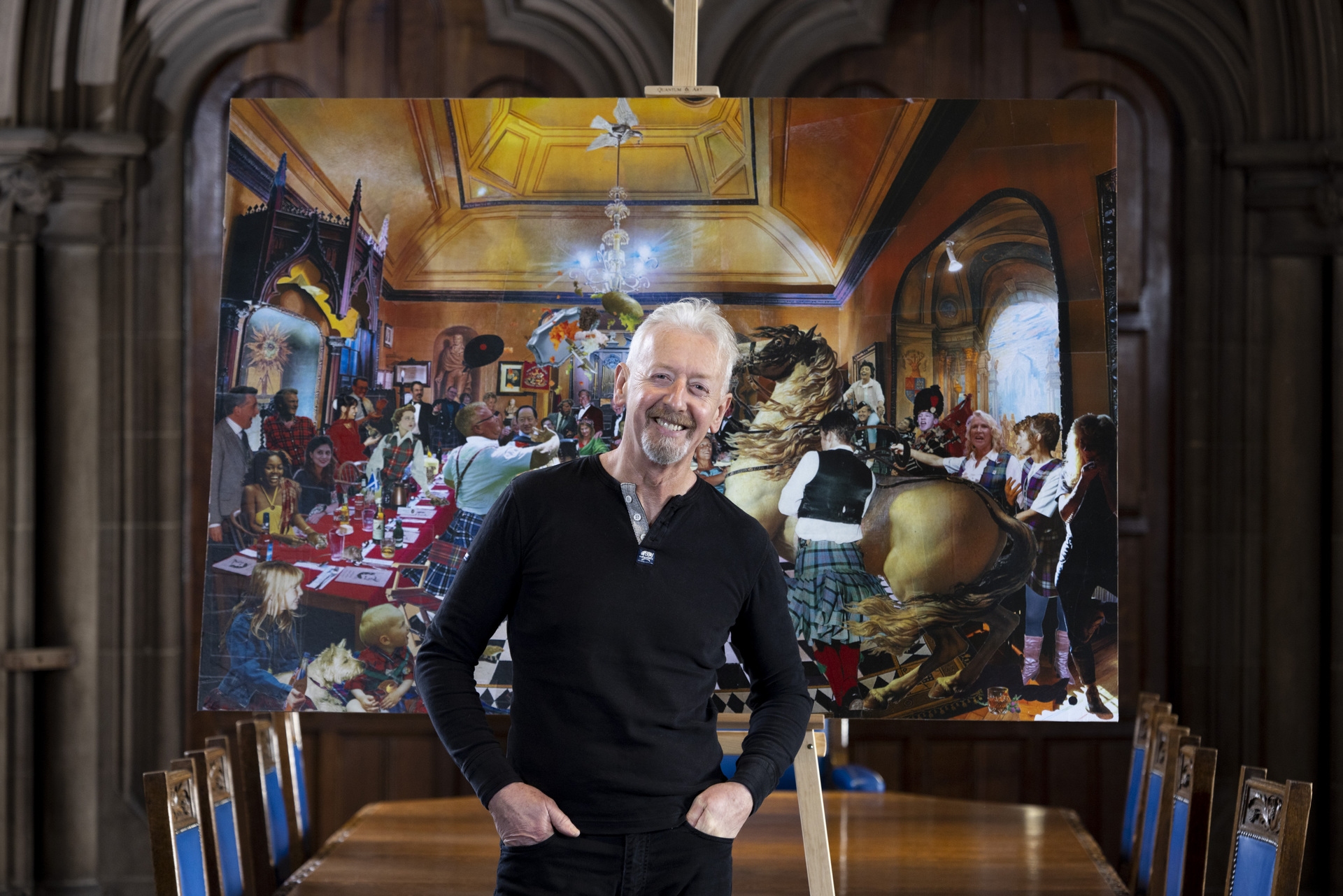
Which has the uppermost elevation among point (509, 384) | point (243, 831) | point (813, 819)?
point (509, 384)

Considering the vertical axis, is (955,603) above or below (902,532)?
below

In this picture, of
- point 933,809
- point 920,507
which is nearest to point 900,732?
point 933,809

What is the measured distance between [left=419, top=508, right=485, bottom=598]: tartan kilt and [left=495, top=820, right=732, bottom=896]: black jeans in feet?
4.23

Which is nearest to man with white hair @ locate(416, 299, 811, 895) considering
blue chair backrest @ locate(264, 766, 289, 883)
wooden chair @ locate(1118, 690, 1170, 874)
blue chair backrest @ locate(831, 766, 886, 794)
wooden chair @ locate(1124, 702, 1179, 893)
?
blue chair backrest @ locate(264, 766, 289, 883)

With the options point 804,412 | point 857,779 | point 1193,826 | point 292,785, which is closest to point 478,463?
point 804,412

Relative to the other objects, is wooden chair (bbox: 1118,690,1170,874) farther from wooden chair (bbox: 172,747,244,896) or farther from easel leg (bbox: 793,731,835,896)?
wooden chair (bbox: 172,747,244,896)

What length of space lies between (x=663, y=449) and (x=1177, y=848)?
165 cm

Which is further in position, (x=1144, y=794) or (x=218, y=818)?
(x=1144, y=794)

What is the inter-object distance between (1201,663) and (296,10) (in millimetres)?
4143

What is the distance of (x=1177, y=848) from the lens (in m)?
2.69

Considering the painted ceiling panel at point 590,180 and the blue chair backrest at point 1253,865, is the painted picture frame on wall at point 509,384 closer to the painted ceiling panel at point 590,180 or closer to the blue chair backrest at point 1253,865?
the painted ceiling panel at point 590,180

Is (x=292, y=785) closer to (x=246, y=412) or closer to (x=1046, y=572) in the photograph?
(x=246, y=412)

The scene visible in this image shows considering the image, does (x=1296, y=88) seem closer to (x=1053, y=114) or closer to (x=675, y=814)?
(x=1053, y=114)

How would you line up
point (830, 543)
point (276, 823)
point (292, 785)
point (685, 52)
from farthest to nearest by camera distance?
point (292, 785)
point (276, 823)
point (830, 543)
point (685, 52)
